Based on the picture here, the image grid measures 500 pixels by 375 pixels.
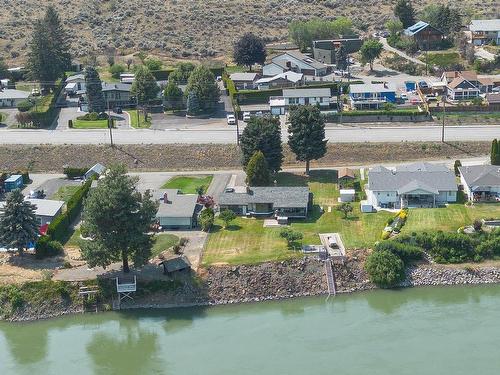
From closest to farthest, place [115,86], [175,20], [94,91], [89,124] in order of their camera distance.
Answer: [89,124] < [94,91] < [115,86] < [175,20]

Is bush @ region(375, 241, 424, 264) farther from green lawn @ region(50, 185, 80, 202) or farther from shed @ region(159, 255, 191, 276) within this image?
green lawn @ region(50, 185, 80, 202)

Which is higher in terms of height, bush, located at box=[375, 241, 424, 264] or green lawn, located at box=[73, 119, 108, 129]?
green lawn, located at box=[73, 119, 108, 129]

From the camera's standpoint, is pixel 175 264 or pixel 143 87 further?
pixel 143 87

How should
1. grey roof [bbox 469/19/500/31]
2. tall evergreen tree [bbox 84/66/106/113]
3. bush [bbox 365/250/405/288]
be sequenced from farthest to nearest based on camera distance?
1. grey roof [bbox 469/19/500/31]
2. tall evergreen tree [bbox 84/66/106/113]
3. bush [bbox 365/250/405/288]

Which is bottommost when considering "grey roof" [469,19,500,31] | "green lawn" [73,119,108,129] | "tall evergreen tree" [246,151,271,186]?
"tall evergreen tree" [246,151,271,186]

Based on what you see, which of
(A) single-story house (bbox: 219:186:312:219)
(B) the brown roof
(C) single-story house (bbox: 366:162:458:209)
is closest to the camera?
(A) single-story house (bbox: 219:186:312:219)

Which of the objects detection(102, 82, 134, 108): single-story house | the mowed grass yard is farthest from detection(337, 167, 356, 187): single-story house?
detection(102, 82, 134, 108): single-story house

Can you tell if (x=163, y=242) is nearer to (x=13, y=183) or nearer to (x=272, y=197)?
(x=272, y=197)

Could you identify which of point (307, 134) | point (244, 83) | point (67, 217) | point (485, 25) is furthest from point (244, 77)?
point (67, 217)
